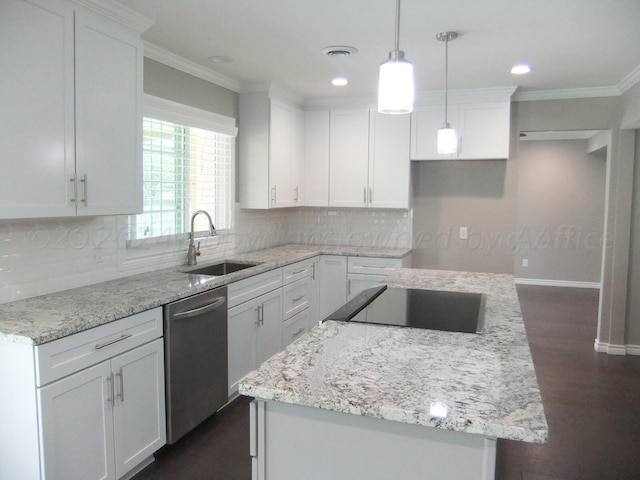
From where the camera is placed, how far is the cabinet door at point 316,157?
16.1 feet

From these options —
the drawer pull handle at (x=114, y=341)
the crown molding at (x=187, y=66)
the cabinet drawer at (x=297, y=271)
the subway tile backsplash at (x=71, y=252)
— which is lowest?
the drawer pull handle at (x=114, y=341)

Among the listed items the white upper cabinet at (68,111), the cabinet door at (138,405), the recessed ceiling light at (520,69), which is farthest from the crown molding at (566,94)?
the cabinet door at (138,405)

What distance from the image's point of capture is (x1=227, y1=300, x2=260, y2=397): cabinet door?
3.17 metres

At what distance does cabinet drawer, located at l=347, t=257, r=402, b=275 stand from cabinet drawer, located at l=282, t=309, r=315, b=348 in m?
0.62

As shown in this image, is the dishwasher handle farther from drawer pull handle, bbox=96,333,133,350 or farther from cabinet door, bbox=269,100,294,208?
cabinet door, bbox=269,100,294,208

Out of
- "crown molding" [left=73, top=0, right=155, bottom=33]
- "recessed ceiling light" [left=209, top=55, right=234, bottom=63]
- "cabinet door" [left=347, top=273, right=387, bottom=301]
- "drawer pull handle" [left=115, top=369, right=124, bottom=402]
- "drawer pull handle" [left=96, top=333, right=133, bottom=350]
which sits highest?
"recessed ceiling light" [left=209, top=55, right=234, bottom=63]

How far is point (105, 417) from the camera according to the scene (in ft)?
7.07

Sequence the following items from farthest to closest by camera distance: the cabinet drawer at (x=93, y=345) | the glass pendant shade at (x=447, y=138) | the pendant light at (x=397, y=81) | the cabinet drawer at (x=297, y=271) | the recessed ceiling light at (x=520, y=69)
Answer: the cabinet drawer at (x=297, y=271) → the recessed ceiling light at (x=520, y=69) → the glass pendant shade at (x=447, y=138) → the cabinet drawer at (x=93, y=345) → the pendant light at (x=397, y=81)

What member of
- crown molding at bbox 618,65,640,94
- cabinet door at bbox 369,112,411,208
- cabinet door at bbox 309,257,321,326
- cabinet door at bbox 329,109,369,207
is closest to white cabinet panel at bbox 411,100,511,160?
cabinet door at bbox 369,112,411,208

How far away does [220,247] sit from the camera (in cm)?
405

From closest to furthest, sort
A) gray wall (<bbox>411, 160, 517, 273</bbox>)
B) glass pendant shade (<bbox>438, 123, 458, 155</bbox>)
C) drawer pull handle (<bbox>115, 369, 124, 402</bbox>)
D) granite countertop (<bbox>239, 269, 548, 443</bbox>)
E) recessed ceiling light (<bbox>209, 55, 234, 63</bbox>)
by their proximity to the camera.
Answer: granite countertop (<bbox>239, 269, 548, 443</bbox>), drawer pull handle (<bbox>115, 369, 124, 402</bbox>), glass pendant shade (<bbox>438, 123, 458, 155</bbox>), recessed ceiling light (<bbox>209, 55, 234, 63</bbox>), gray wall (<bbox>411, 160, 517, 273</bbox>)

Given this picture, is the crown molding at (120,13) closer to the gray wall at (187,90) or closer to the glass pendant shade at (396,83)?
the gray wall at (187,90)

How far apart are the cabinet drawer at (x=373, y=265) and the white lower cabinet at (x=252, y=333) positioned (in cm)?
97

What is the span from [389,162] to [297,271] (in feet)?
4.82
